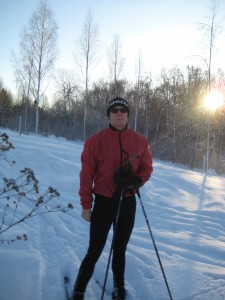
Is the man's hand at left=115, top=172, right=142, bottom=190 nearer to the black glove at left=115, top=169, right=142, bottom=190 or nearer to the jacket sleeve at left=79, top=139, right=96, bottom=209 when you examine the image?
the black glove at left=115, top=169, right=142, bottom=190

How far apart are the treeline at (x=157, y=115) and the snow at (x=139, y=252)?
1554cm

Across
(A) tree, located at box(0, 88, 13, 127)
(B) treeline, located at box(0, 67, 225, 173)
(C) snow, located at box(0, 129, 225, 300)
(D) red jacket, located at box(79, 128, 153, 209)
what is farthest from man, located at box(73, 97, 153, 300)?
(A) tree, located at box(0, 88, 13, 127)

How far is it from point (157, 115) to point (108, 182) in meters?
31.8

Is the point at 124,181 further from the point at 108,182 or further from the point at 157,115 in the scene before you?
the point at 157,115

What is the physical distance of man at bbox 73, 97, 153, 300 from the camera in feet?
8.86

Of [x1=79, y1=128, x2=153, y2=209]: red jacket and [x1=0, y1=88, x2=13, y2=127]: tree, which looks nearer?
[x1=79, y1=128, x2=153, y2=209]: red jacket

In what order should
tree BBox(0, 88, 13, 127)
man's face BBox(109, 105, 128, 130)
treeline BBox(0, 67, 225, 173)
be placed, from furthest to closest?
tree BBox(0, 88, 13, 127)
treeline BBox(0, 67, 225, 173)
man's face BBox(109, 105, 128, 130)

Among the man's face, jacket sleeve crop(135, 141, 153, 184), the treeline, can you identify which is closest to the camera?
the man's face

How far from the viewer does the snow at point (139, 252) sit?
306cm

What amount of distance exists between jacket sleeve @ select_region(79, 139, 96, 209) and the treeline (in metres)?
19.6

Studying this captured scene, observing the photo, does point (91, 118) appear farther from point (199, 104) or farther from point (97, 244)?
point (97, 244)

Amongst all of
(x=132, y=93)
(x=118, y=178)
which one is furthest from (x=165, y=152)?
(x=118, y=178)

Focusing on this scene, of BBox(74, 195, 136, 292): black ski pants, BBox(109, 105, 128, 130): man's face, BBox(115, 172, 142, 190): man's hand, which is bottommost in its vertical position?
BBox(74, 195, 136, 292): black ski pants

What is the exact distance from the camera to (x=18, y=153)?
9.16 m
